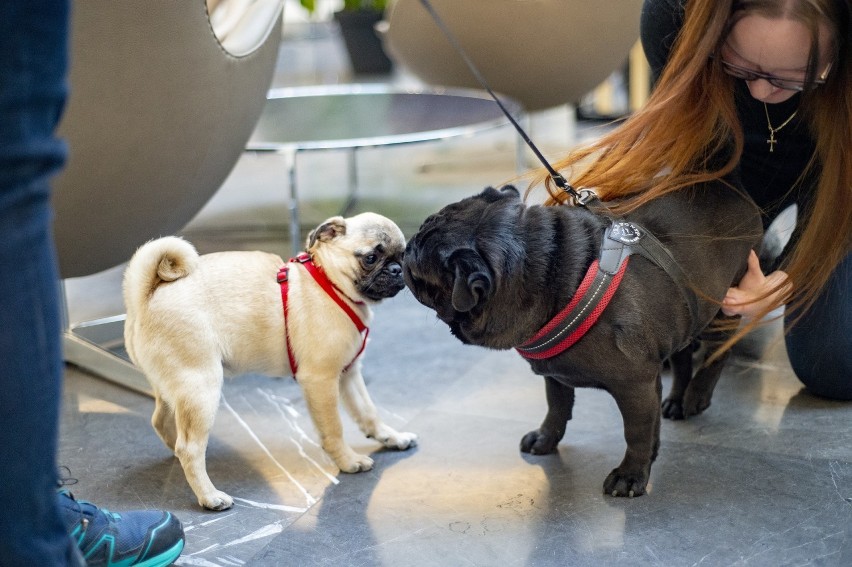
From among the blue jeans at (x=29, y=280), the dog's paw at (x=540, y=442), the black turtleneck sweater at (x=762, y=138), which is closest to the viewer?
the blue jeans at (x=29, y=280)

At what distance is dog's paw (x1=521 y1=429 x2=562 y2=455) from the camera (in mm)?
1948

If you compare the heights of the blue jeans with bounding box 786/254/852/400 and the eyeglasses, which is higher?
the eyeglasses

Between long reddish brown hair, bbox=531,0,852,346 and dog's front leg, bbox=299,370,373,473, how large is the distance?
61 centimetres

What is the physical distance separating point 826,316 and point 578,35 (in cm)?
212

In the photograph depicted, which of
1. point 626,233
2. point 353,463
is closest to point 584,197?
point 626,233

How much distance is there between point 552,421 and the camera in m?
1.94

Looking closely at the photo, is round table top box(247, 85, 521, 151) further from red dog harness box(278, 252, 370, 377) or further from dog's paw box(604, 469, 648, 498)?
dog's paw box(604, 469, 648, 498)

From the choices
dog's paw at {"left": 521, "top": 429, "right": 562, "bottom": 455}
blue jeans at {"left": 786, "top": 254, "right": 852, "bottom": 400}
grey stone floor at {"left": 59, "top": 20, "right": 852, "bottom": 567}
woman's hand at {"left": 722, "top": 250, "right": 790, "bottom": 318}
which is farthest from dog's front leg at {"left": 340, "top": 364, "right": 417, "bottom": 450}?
blue jeans at {"left": 786, "top": 254, "right": 852, "bottom": 400}

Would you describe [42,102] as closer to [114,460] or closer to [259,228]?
[114,460]

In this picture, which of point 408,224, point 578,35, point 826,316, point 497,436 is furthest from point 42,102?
point 578,35

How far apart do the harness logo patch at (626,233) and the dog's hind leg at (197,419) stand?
81 cm

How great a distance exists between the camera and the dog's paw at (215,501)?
5.84 ft

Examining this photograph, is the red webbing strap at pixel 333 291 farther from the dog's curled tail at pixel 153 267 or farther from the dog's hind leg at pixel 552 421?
the dog's hind leg at pixel 552 421

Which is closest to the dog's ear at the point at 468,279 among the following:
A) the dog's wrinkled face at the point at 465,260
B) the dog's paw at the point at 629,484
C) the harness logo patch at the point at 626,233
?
the dog's wrinkled face at the point at 465,260
